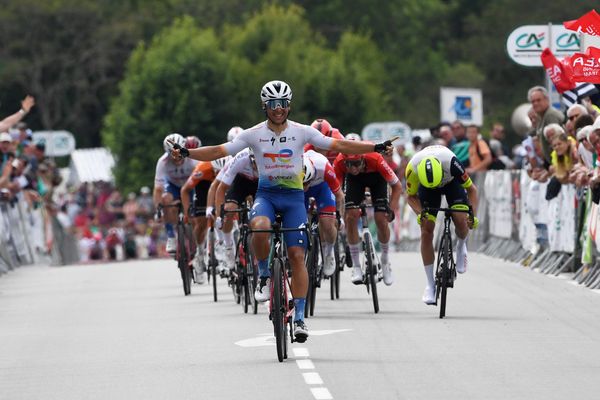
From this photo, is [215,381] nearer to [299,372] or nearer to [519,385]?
[299,372]

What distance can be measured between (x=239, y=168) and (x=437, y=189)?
1.96m

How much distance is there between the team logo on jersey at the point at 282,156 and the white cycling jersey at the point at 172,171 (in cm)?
879

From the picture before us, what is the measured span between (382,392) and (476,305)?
7367 mm

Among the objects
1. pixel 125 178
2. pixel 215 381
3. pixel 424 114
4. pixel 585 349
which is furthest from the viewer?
pixel 424 114

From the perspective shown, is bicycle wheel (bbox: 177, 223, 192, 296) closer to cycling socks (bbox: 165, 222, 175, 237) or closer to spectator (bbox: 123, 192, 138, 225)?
cycling socks (bbox: 165, 222, 175, 237)

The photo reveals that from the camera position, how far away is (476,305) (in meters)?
20.2

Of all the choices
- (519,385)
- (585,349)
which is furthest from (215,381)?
(585,349)

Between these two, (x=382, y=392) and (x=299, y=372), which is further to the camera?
(x=299, y=372)

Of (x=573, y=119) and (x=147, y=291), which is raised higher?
(x=573, y=119)

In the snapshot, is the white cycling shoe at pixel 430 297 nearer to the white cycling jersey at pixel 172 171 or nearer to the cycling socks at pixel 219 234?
the cycling socks at pixel 219 234

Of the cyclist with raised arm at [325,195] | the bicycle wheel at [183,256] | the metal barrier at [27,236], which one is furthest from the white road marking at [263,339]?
the metal barrier at [27,236]

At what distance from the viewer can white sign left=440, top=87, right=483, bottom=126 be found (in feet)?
128

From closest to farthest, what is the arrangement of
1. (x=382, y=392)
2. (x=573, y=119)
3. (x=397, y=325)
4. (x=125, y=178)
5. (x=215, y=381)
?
(x=382, y=392) < (x=215, y=381) < (x=397, y=325) < (x=573, y=119) < (x=125, y=178)

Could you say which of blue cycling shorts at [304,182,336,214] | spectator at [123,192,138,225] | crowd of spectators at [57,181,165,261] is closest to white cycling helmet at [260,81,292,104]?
blue cycling shorts at [304,182,336,214]
